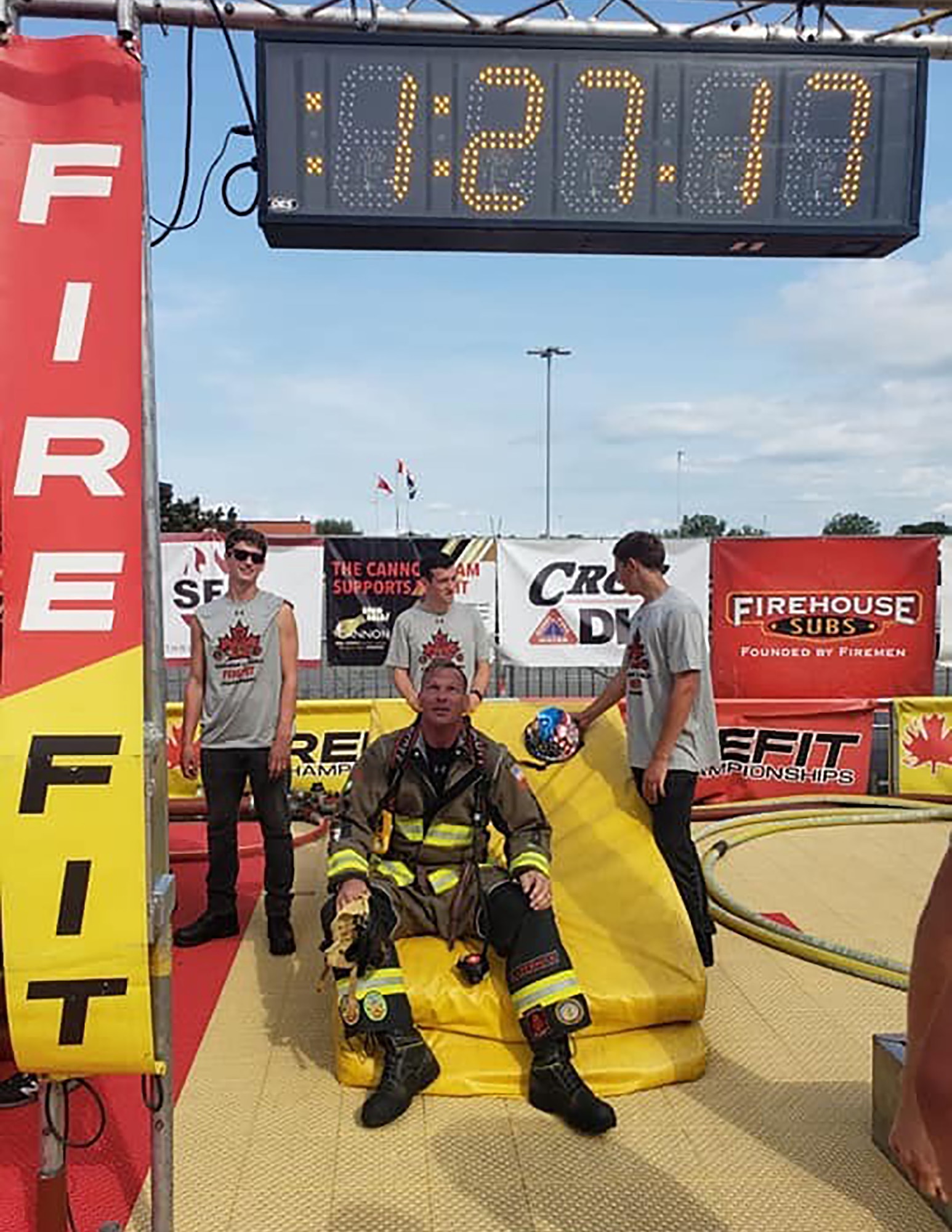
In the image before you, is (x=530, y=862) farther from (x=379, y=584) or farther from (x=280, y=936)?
(x=379, y=584)

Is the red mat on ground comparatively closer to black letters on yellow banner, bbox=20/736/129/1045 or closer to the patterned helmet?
black letters on yellow banner, bbox=20/736/129/1045

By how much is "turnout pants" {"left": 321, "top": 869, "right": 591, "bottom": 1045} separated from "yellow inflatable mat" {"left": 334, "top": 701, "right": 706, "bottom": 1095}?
13 cm

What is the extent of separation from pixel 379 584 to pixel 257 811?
3324mm

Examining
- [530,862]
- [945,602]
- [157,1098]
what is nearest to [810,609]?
[945,602]

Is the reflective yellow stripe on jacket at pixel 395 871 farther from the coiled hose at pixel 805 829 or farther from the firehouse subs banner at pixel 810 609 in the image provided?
the firehouse subs banner at pixel 810 609

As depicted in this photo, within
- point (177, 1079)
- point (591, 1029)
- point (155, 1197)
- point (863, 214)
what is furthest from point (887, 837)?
point (155, 1197)

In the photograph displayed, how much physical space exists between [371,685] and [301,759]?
101 inches

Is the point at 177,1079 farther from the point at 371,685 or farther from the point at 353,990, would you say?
the point at 371,685

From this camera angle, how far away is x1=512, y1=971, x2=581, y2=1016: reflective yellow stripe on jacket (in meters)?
3.16

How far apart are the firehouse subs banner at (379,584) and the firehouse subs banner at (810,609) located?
186 centimetres

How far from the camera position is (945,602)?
303 inches

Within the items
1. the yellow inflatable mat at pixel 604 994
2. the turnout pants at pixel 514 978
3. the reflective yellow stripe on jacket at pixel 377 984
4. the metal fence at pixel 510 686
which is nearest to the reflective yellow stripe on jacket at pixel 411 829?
the turnout pants at pixel 514 978

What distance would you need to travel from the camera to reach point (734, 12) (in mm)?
3559

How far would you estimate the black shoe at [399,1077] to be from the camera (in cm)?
304
